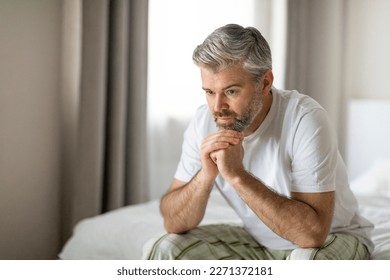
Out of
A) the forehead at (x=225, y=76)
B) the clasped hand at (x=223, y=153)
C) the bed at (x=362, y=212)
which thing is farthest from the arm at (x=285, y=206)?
the bed at (x=362, y=212)

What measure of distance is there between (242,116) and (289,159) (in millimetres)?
116

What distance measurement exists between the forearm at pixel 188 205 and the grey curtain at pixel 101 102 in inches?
11.2

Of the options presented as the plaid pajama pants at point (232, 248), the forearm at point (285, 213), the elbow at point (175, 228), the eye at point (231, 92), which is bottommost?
the plaid pajama pants at point (232, 248)

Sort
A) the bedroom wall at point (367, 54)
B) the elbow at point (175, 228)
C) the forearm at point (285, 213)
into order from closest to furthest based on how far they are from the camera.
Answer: the forearm at point (285, 213), the elbow at point (175, 228), the bedroom wall at point (367, 54)

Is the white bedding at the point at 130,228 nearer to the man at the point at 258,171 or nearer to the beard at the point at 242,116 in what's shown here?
the man at the point at 258,171

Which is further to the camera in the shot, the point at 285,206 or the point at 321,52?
the point at 321,52

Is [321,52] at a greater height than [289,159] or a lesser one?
greater

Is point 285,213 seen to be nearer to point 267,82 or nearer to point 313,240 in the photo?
point 313,240

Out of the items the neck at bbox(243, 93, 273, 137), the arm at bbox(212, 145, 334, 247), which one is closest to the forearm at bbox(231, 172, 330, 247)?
the arm at bbox(212, 145, 334, 247)

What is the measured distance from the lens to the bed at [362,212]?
121cm

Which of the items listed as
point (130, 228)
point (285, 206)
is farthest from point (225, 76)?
point (130, 228)

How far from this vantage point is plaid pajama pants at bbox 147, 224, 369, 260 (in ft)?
3.27

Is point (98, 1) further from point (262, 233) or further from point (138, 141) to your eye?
point (262, 233)

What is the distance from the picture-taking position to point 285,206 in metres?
0.96
